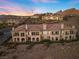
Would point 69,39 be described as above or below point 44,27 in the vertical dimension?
below

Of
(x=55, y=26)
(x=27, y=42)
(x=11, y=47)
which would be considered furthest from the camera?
(x=55, y=26)

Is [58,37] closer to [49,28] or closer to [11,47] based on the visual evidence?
[49,28]

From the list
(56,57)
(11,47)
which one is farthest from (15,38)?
(56,57)

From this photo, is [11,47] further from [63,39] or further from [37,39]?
[63,39]

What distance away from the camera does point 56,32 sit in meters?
57.0

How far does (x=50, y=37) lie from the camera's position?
57.0 meters

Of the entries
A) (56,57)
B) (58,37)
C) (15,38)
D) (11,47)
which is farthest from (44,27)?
(56,57)

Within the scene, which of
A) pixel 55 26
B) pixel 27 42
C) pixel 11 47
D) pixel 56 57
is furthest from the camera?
pixel 55 26

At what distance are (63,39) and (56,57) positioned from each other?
2101 centimetres

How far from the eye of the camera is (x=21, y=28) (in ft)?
191

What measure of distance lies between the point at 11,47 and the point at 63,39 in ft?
56.3

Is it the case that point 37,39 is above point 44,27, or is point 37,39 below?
below

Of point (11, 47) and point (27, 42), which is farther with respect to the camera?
point (27, 42)

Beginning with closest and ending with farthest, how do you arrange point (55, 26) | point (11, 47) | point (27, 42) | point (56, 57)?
point (56, 57) < point (11, 47) < point (27, 42) < point (55, 26)
